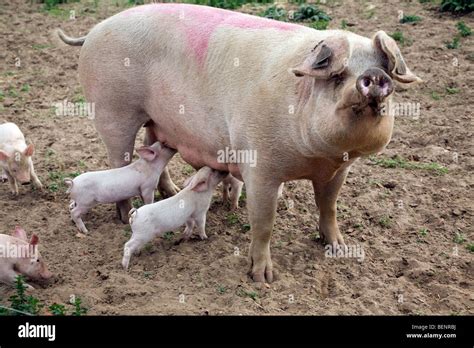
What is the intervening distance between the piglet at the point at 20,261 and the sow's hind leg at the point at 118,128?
3.65 ft

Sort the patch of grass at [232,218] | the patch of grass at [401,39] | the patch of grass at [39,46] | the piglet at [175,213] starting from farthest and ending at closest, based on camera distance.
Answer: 1. the patch of grass at [39,46]
2. the patch of grass at [401,39]
3. the patch of grass at [232,218]
4. the piglet at [175,213]

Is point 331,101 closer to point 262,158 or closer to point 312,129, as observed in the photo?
point 312,129

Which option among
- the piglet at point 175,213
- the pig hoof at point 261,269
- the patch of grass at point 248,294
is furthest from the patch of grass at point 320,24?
the patch of grass at point 248,294

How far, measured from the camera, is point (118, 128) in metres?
5.98

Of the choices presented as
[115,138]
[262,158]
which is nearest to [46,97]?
[115,138]

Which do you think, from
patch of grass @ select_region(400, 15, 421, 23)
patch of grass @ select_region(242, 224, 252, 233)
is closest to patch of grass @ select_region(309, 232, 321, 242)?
patch of grass @ select_region(242, 224, 252, 233)

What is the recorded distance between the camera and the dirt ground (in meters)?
5.18

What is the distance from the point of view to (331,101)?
4301 mm

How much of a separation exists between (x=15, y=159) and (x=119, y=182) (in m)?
1.18

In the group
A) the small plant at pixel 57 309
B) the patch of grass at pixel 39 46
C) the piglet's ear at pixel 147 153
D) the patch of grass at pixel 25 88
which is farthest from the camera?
the patch of grass at pixel 39 46

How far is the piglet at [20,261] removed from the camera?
5266mm

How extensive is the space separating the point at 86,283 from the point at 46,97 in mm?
3743

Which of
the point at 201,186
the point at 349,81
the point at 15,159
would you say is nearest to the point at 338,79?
the point at 349,81

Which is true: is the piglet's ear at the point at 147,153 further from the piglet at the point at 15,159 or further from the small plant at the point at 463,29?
the small plant at the point at 463,29
